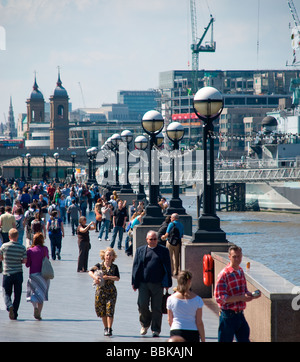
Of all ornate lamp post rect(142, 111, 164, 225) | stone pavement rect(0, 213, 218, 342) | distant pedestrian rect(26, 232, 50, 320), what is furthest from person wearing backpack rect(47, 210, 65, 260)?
distant pedestrian rect(26, 232, 50, 320)

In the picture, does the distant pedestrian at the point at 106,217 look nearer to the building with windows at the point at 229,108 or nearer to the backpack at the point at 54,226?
the backpack at the point at 54,226

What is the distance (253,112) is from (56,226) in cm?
15597

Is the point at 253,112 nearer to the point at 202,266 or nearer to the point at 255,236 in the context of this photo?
the point at 255,236

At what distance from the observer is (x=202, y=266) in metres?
13.8

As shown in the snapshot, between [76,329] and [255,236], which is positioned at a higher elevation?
[76,329]

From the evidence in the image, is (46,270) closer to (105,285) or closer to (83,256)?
(105,285)

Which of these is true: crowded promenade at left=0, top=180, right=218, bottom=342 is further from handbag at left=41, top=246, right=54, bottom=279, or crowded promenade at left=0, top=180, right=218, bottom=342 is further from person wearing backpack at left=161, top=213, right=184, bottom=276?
person wearing backpack at left=161, top=213, right=184, bottom=276

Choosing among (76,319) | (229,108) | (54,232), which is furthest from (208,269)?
(229,108)

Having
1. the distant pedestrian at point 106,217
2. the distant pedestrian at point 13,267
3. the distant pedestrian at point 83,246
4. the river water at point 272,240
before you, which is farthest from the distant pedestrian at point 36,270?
the river water at point 272,240

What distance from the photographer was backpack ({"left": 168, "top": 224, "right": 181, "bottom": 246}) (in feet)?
50.0
